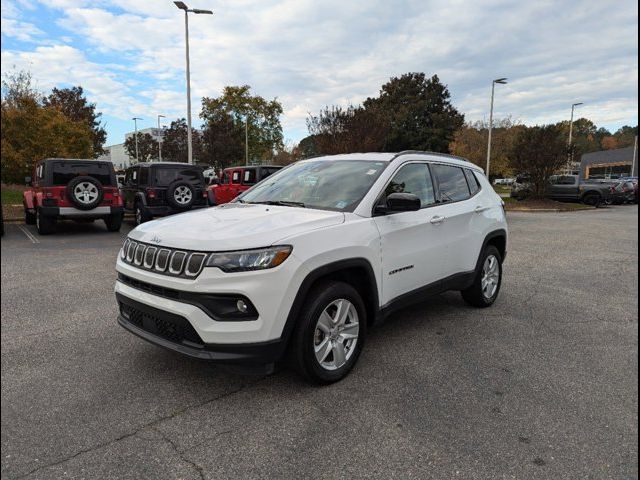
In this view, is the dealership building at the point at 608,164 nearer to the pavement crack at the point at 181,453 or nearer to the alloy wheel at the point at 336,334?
the alloy wheel at the point at 336,334

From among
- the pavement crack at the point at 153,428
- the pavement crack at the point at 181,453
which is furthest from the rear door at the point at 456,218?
the pavement crack at the point at 181,453

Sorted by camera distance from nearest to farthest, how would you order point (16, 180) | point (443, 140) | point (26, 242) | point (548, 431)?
point (548, 431)
point (26, 242)
point (16, 180)
point (443, 140)

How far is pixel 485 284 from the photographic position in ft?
17.4

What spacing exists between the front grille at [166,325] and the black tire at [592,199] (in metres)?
26.8

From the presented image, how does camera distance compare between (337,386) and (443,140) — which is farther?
(443,140)

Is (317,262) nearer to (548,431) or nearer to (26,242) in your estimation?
(548,431)

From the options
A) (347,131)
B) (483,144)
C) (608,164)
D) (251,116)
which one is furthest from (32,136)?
(608,164)

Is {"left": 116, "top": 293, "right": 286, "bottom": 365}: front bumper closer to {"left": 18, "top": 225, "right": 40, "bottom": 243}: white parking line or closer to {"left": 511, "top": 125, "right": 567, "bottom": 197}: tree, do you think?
{"left": 18, "top": 225, "right": 40, "bottom": 243}: white parking line

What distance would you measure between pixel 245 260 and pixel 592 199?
27.0 m

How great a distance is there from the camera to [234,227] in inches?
123

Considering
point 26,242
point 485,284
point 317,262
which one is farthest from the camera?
point 26,242

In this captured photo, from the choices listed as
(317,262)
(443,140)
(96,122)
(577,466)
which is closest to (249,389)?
(317,262)

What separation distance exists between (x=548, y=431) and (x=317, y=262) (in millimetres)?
1774

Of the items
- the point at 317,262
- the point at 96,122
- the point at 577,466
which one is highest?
the point at 96,122
